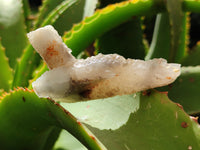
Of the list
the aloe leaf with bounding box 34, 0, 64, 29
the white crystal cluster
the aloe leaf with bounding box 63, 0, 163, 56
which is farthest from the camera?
the aloe leaf with bounding box 34, 0, 64, 29

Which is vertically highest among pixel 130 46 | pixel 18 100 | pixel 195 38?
pixel 18 100

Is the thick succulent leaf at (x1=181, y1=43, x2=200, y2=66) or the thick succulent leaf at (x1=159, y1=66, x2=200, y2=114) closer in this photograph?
the thick succulent leaf at (x1=159, y1=66, x2=200, y2=114)

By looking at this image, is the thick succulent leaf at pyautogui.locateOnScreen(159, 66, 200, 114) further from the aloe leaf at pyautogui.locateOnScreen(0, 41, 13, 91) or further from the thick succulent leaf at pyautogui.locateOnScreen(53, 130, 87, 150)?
the aloe leaf at pyautogui.locateOnScreen(0, 41, 13, 91)

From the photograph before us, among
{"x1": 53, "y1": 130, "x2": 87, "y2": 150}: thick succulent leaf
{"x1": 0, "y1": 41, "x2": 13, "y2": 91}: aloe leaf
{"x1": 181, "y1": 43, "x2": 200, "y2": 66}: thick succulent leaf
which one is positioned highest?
{"x1": 0, "y1": 41, "x2": 13, "y2": 91}: aloe leaf

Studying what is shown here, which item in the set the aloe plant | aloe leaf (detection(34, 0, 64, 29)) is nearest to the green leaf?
the aloe plant

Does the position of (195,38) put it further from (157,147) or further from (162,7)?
(157,147)

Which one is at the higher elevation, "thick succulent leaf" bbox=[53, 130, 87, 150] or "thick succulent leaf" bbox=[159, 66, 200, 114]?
"thick succulent leaf" bbox=[53, 130, 87, 150]

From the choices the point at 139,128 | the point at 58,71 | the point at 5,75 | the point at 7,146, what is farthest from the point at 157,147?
the point at 5,75
